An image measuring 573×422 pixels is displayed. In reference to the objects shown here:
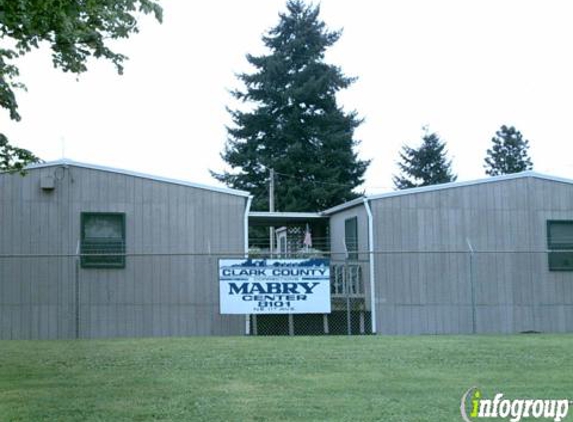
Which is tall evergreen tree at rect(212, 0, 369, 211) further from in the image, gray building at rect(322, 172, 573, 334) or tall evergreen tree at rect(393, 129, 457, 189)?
gray building at rect(322, 172, 573, 334)

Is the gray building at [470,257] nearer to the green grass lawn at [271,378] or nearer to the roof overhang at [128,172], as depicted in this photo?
the roof overhang at [128,172]

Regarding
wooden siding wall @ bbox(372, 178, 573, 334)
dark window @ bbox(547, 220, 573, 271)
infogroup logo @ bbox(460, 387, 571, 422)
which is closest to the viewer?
infogroup logo @ bbox(460, 387, 571, 422)

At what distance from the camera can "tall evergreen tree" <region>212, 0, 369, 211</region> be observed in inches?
1575

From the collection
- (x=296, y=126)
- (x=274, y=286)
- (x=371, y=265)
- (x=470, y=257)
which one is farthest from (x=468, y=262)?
(x=296, y=126)

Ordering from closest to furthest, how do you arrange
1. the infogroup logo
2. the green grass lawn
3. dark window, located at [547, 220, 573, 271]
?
the infogroup logo
the green grass lawn
dark window, located at [547, 220, 573, 271]

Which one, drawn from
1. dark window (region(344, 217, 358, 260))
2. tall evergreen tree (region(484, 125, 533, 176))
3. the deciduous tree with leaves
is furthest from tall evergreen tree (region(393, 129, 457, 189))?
the deciduous tree with leaves

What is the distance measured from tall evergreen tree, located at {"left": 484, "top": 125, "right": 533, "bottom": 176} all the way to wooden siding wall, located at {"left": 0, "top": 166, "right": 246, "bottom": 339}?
3953 centimetres

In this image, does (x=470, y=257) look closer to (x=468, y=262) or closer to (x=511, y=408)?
(x=468, y=262)

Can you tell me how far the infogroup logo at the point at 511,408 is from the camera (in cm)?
752

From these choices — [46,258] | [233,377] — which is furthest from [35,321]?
[233,377]

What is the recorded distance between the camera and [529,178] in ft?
63.0

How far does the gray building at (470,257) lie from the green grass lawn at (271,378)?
467cm

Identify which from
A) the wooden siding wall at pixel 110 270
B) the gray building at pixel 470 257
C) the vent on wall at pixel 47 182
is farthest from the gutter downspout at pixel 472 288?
the vent on wall at pixel 47 182

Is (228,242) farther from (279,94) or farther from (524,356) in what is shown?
(279,94)
